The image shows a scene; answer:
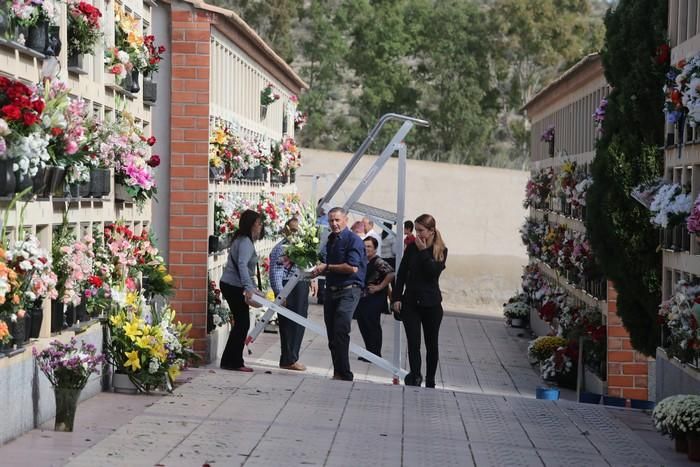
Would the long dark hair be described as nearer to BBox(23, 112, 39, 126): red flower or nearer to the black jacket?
the black jacket

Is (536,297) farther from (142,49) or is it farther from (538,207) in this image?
(142,49)

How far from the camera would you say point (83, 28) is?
43.3 feet

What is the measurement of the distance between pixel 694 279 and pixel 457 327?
1683cm

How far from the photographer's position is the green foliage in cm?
1791

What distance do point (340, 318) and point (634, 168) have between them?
358cm

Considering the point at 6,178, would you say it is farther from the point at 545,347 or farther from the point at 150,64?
the point at 545,347

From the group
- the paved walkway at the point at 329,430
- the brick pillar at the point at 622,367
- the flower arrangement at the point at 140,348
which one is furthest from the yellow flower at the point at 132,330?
the brick pillar at the point at 622,367

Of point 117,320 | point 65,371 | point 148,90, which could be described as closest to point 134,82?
point 148,90

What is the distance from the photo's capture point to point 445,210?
53281 mm

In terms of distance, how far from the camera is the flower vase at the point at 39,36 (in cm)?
1159

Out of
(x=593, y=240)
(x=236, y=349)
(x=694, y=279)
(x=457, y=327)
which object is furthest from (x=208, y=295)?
(x=457, y=327)

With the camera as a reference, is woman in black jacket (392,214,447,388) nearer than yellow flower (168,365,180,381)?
No

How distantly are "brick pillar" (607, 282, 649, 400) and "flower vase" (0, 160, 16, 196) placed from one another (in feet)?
35.9

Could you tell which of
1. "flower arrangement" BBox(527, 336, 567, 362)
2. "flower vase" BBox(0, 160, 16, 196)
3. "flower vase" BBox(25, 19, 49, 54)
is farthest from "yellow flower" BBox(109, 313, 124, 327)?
"flower arrangement" BBox(527, 336, 567, 362)
